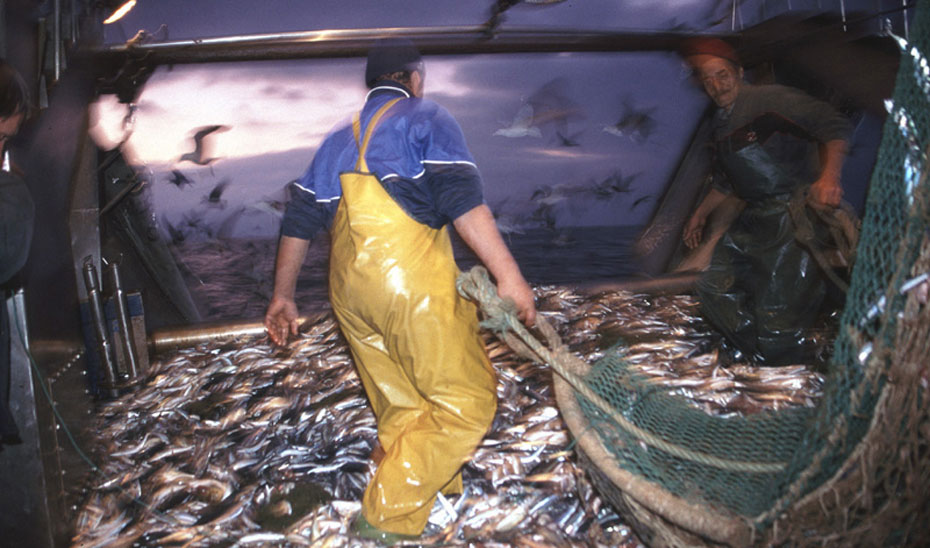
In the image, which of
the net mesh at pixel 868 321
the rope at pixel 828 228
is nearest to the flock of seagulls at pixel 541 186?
the rope at pixel 828 228

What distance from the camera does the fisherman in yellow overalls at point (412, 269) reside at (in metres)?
2.24

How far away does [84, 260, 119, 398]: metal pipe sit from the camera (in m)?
3.96

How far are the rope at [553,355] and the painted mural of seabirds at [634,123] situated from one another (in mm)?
6390

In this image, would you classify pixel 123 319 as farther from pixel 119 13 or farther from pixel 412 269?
pixel 412 269

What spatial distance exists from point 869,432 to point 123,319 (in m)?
4.74

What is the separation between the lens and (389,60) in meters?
2.48

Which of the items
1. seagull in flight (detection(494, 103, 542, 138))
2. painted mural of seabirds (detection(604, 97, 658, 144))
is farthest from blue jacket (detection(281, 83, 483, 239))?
painted mural of seabirds (detection(604, 97, 658, 144))

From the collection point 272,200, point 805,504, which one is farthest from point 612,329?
point 272,200

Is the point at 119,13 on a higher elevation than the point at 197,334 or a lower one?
higher

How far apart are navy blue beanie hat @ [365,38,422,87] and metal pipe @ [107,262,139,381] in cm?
302

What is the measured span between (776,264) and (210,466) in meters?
3.90

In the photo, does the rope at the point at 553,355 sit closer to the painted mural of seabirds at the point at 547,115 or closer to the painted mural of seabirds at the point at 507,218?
the painted mural of seabirds at the point at 547,115

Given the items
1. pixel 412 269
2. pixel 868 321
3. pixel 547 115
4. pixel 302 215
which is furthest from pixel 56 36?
pixel 547 115

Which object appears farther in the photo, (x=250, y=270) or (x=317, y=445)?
(x=250, y=270)
